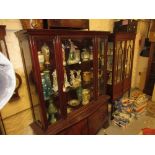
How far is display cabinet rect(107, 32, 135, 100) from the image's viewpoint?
6.89 ft

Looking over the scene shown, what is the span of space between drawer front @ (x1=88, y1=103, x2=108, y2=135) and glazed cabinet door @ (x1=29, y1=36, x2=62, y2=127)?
0.53 m

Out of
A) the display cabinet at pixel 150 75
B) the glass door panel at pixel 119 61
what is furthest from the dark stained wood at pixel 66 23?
the display cabinet at pixel 150 75

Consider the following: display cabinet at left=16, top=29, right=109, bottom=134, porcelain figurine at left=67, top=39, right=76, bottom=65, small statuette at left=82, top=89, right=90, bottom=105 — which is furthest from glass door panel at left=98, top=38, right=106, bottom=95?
porcelain figurine at left=67, top=39, right=76, bottom=65

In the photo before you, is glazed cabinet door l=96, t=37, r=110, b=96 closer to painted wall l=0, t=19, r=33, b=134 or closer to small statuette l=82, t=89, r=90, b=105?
small statuette l=82, t=89, r=90, b=105

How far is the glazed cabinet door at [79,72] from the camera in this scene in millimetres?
1609

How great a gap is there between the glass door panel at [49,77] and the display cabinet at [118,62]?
43.0 inches

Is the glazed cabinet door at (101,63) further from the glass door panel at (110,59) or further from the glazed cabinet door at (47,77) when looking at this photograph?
the glazed cabinet door at (47,77)

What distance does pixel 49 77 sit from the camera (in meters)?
1.42

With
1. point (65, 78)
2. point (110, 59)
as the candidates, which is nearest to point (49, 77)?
point (65, 78)

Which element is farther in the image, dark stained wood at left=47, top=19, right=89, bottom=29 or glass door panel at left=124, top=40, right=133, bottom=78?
glass door panel at left=124, top=40, right=133, bottom=78
